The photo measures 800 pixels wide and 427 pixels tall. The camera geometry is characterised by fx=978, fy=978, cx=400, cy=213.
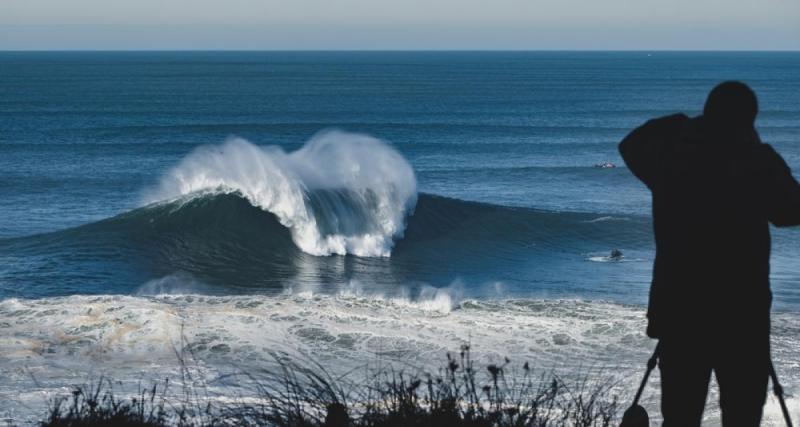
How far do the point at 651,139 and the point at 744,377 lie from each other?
3.25 ft

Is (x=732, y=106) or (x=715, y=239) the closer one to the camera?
(x=732, y=106)

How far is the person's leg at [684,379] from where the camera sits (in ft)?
12.4

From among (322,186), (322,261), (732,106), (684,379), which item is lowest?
(322,261)

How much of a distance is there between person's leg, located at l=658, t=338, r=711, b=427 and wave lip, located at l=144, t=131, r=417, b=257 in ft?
40.2

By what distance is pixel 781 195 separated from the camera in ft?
11.6

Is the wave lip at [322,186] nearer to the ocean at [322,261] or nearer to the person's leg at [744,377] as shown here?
the ocean at [322,261]

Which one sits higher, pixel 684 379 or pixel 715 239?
pixel 715 239

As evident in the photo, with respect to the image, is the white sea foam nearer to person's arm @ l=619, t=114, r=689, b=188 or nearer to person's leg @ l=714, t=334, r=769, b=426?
person's leg @ l=714, t=334, r=769, b=426

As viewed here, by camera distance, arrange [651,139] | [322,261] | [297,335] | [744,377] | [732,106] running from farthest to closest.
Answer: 1. [322,261]
2. [297,335]
3. [744,377]
4. [651,139]
5. [732,106]

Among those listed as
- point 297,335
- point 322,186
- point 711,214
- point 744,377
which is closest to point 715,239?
point 711,214

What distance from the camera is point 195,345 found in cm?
915

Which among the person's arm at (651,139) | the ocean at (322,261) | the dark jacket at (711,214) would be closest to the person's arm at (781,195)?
the dark jacket at (711,214)

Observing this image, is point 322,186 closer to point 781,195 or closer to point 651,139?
point 651,139

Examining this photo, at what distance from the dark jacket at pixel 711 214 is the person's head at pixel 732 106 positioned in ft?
0.13
